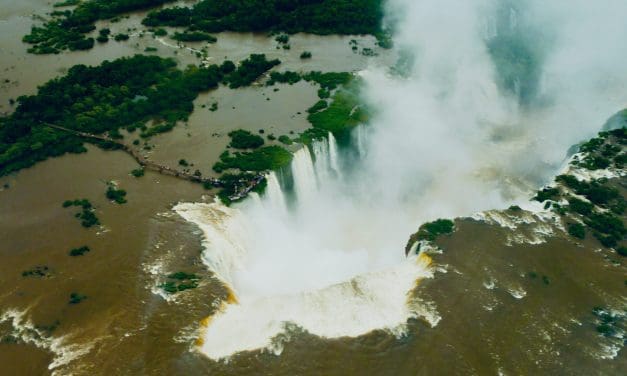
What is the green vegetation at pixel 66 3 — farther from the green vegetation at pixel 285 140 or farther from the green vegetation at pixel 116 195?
the green vegetation at pixel 285 140

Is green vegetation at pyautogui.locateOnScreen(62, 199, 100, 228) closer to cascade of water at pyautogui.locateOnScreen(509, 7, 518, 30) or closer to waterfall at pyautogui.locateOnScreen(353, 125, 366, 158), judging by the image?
waterfall at pyautogui.locateOnScreen(353, 125, 366, 158)

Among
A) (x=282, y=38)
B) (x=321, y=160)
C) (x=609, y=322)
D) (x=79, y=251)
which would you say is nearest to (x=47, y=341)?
(x=79, y=251)

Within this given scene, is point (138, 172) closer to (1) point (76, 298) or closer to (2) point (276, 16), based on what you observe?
(1) point (76, 298)

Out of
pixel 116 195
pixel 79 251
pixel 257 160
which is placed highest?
pixel 116 195

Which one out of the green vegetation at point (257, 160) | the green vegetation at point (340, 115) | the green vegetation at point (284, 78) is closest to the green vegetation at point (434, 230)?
the green vegetation at point (257, 160)

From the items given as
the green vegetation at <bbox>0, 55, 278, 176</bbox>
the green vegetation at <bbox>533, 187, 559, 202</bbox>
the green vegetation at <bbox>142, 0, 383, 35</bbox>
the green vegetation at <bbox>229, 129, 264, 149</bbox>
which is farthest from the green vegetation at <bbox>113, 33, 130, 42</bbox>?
the green vegetation at <bbox>533, 187, 559, 202</bbox>
